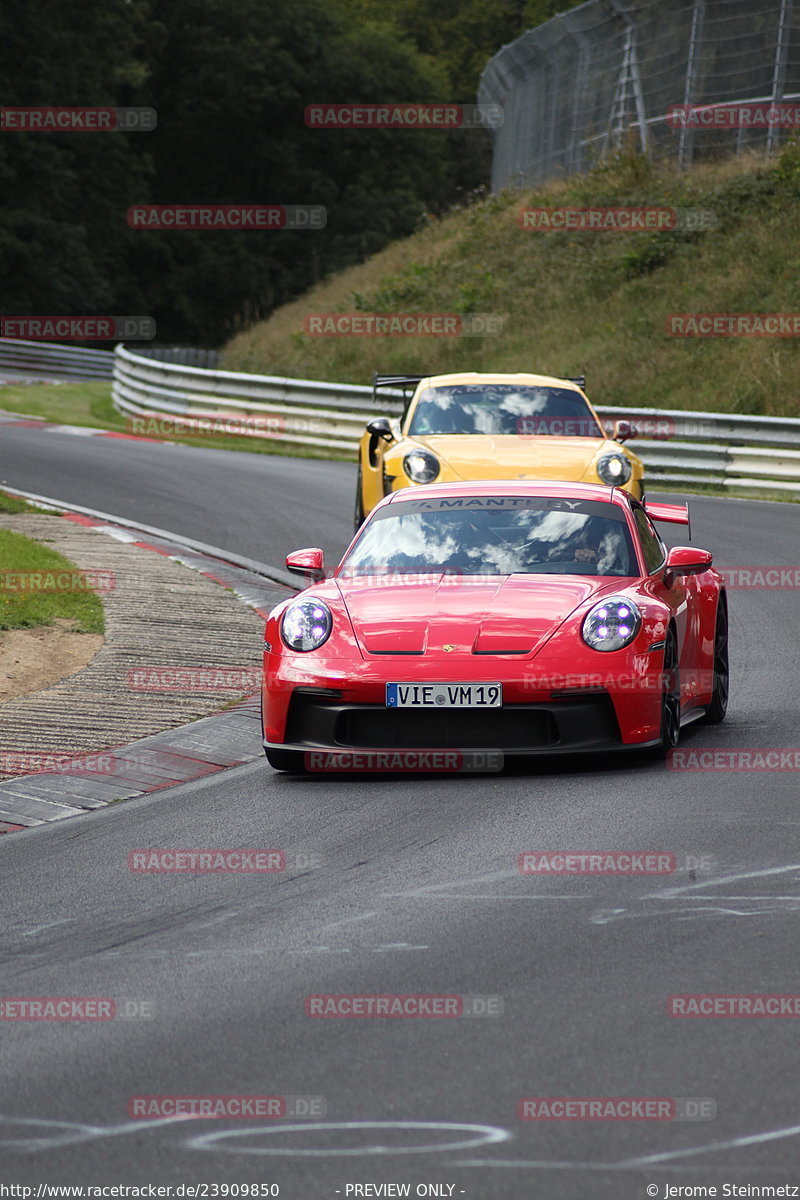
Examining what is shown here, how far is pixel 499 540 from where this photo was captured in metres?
8.98

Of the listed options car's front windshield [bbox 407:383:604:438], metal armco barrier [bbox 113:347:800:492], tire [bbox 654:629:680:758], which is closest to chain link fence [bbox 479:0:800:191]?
metal armco barrier [bbox 113:347:800:492]

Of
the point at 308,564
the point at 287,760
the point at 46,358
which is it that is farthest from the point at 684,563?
the point at 46,358

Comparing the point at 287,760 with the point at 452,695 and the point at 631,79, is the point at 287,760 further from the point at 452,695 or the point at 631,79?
the point at 631,79

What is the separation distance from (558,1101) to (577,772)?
3983 millimetres

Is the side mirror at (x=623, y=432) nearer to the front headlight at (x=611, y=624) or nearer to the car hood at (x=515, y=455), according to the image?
the car hood at (x=515, y=455)

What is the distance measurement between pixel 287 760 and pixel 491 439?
6.76m

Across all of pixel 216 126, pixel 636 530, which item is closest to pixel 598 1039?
pixel 636 530

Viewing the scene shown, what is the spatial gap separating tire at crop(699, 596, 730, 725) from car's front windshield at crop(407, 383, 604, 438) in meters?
5.83

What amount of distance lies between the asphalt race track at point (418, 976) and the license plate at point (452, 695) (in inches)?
15.2

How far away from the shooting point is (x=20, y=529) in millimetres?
15570

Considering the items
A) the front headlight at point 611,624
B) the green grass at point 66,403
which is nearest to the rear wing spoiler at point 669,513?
the front headlight at point 611,624

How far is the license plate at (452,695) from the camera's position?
305 inches

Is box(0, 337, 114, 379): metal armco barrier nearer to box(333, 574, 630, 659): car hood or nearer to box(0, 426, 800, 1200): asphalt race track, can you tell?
box(333, 574, 630, 659): car hood

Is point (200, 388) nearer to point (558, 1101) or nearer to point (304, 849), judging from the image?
point (304, 849)
